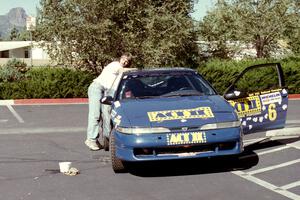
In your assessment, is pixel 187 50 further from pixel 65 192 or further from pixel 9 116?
pixel 65 192

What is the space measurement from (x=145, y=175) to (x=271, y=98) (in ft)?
8.37

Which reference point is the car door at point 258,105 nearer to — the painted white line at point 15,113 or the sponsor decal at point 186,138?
the sponsor decal at point 186,138

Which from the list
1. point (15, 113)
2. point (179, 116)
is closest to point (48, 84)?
point (15, 113)

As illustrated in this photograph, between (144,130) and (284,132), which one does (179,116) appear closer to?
(144,130)

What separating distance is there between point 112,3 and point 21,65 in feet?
14.2

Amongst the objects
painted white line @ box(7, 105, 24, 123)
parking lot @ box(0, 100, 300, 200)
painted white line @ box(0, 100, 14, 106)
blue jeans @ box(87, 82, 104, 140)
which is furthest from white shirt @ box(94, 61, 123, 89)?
painted white line @ box(0, 100, 14, 106)

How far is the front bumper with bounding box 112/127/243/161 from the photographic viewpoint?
6.09m

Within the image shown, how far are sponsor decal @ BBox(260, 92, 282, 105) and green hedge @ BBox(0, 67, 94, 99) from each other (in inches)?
444

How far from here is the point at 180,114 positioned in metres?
6.37

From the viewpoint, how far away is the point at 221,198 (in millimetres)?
5391

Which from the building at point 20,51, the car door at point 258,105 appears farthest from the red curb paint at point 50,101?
the building at point 20,51

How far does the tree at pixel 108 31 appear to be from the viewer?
19047 mm

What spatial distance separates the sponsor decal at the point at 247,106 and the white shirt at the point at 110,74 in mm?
2017

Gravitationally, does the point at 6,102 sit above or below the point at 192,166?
below
